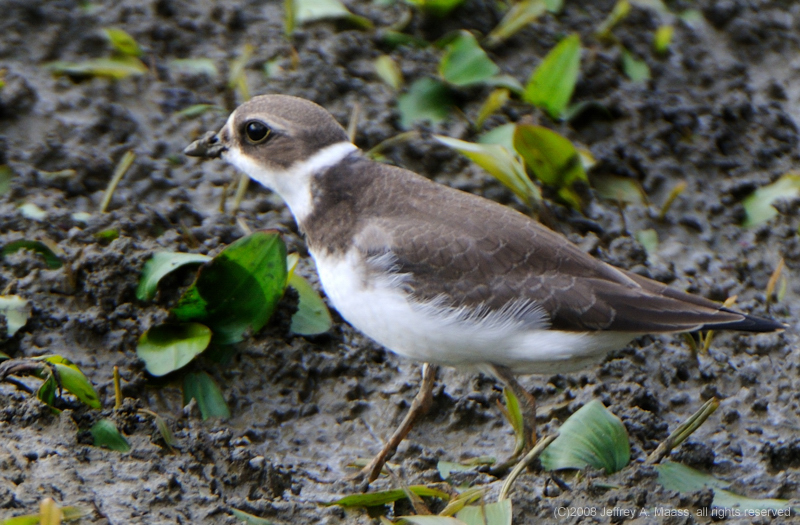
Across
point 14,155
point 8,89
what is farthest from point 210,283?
point 8,89

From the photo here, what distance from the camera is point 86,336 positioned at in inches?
193

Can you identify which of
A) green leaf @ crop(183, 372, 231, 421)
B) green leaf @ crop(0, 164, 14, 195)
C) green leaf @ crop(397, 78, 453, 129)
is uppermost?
green leaf @ crop(397, 78, 453, 129)

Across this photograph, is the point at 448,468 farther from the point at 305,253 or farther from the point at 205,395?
the point at 305,253

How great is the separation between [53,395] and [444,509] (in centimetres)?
185

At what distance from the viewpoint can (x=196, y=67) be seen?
683cm

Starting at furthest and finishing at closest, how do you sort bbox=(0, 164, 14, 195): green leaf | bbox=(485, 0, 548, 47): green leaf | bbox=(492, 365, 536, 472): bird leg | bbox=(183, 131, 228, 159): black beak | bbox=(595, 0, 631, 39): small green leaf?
bbox=(595, 0, 631, 39): small green leaf, bbox=(485, 0, 548, 47): green leaf, bbox=(0, 164, 14, 195): green leaf, bbox=(183, 131, 228, 159): black beak, bbox=(492, 365, 536, 472): bird leg

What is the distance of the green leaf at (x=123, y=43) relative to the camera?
22.0 feet

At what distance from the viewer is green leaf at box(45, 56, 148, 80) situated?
6516mm

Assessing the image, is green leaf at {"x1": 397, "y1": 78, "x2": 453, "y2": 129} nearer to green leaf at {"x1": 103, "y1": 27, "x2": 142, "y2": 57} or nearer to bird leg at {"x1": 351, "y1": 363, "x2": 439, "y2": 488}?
green leaf at {"x1": 103, "y1": 27, "x2": 142, "y2": 57}

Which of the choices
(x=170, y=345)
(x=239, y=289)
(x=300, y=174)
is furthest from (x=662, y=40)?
(x=170, y=345)

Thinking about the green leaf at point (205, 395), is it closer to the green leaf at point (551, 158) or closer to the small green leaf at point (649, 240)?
the green leaf at point (551, 158)

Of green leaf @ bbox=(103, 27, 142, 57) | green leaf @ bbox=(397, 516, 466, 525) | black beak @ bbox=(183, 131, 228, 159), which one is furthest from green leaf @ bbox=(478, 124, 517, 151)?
green leaf @ bbox=(397, 516, 466, 525)

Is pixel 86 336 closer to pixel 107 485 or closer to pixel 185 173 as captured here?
pixel 107 485

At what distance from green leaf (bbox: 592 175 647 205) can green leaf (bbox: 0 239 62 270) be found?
3.59 metres
